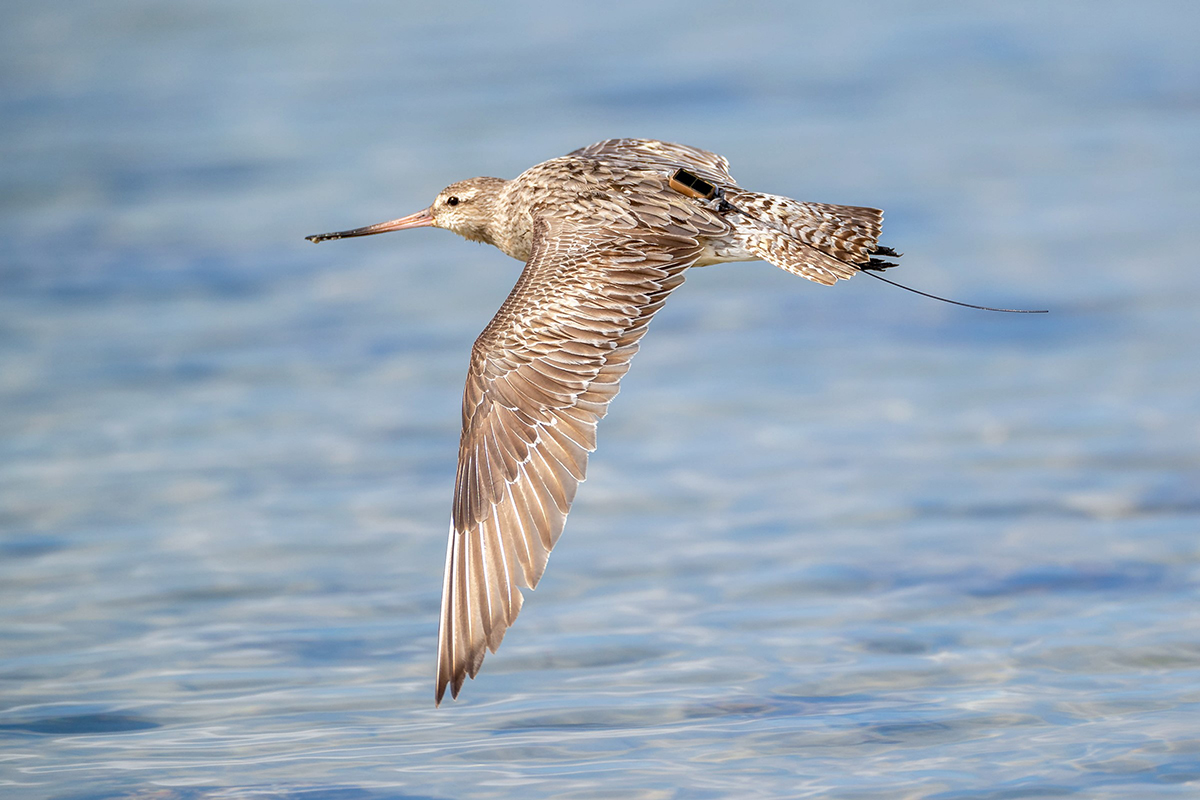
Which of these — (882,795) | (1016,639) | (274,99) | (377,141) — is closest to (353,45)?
(274,99)

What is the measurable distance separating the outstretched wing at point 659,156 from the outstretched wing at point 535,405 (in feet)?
2.19

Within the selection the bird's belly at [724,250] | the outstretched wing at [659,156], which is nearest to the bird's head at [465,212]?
the outstretched wing at [659,156]

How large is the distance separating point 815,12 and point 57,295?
756 cm

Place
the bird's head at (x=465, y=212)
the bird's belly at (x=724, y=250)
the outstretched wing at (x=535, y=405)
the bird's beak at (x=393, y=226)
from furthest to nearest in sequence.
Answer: the bird's beak at (x=393, y=226), the bird's head at (x=465, y=212), the bird's belly at (x=724, y=250), the outstretched wing at (x=535, y=405)

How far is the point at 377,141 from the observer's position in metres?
13.5

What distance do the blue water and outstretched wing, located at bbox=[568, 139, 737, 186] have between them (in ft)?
5.74

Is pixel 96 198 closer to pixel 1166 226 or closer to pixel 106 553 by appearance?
pixel 106 553

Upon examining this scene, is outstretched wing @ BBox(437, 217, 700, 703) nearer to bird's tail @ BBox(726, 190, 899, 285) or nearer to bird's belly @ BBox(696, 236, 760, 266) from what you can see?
bird's belly @ BBox(696, 236, 760, 266)

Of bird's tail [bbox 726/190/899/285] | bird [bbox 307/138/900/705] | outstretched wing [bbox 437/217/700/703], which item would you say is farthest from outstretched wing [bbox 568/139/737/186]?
outstretched wing [bbox 437/217/700/703]

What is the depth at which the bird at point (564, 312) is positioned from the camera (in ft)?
19.6

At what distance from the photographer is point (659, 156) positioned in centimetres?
753

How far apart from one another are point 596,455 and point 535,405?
3018 millimetres

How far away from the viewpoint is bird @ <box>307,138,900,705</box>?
599 cm

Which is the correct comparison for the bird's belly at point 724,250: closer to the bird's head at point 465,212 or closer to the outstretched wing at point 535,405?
the outstretched wing at point 535,405
